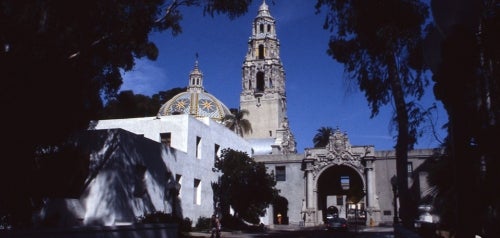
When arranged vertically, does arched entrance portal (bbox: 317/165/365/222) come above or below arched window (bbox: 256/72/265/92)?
below

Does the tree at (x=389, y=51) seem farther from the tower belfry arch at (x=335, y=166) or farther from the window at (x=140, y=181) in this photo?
the tower belfry arch at (x=335, y=166)

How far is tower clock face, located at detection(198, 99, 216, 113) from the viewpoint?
65031mm

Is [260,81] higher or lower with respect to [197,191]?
higher

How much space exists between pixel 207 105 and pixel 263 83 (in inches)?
646

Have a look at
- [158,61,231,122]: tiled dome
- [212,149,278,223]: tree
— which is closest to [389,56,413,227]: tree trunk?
[212,149,278,223]: tree

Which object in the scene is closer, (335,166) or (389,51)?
(389,51)

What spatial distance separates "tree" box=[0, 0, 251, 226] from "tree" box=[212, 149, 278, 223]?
15933 mm

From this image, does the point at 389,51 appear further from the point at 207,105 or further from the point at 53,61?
the point at 207,105

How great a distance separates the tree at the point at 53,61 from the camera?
13156mm

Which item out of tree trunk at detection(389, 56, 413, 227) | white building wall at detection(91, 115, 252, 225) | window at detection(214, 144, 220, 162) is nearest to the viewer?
tree trunk at detection(389, 56, 413, 227)

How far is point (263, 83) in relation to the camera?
79.1 metres

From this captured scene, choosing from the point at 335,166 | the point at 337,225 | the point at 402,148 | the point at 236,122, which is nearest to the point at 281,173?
the point at 335,166

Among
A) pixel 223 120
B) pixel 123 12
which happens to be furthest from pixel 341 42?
pixel 223 120

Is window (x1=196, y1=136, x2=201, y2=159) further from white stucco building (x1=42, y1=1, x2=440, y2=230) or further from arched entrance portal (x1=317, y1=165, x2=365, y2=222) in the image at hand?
arched entrance portal (x1=317, y1=165, x2=365, y2=222)
